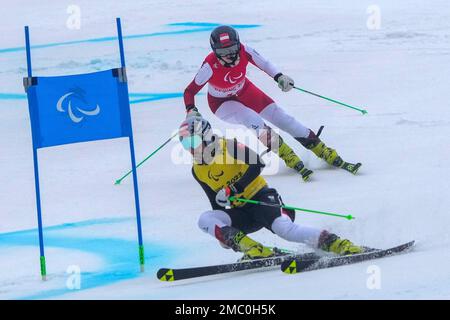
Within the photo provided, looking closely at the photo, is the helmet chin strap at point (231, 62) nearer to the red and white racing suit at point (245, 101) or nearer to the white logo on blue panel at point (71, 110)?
the red and white racing suit at point (245, 101)

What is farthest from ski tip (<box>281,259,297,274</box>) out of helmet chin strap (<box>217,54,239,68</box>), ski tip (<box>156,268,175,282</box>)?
helmet chin strap (<box>217,54,239,68</box>)

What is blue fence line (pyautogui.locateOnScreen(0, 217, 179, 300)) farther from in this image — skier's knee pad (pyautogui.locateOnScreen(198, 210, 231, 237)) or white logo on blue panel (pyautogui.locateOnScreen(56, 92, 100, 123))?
white logo on blue panel (pyautogui.locateOnScreen(56, 92, 100, 123))

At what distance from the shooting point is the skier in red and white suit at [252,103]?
31.5 feet

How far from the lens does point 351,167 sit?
10039 millimetres

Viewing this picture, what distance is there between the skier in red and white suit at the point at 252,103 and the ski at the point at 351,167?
0.04 meters

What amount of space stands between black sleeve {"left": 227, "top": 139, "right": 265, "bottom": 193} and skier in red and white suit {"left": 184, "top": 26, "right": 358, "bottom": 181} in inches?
89.3

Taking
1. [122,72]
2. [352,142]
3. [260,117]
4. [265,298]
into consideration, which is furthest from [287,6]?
[265,298]

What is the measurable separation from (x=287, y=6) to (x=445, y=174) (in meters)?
9.78

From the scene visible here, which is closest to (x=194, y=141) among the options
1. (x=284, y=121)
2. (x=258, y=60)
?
(x=258, y=60)

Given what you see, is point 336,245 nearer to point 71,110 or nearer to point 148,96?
point 71,110

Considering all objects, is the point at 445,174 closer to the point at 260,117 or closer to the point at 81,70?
the point at 260,117

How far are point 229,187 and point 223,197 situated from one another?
0.08 m

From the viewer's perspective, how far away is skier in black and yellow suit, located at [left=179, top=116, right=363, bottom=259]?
23.5ft

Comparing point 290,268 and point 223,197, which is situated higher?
point 223,197
